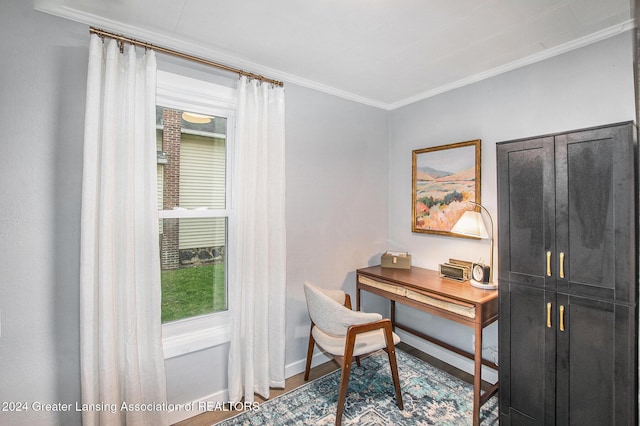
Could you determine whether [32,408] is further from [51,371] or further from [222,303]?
[222,303]

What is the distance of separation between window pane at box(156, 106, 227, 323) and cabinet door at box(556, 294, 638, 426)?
2.24 meters

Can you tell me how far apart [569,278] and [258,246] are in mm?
1921

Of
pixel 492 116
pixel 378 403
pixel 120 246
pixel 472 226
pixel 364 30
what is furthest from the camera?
pixel 492 116

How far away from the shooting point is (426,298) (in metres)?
2.29

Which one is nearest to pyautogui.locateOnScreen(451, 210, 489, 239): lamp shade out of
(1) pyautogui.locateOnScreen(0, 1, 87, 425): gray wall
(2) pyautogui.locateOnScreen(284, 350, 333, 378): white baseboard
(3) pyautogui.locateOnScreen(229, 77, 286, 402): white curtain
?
(3) pyautogui.locateOnScreen(229, 77, 286, 402): white curtain

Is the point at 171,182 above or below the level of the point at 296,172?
below

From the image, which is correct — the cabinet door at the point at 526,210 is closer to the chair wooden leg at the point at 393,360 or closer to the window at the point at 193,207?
the chair wooden leg at the point at 393,360

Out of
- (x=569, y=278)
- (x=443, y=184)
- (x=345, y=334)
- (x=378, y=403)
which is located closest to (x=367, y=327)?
(x=345, y=334)

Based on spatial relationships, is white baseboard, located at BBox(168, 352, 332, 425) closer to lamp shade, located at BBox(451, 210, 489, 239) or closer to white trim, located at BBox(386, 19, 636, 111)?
lamp shade, located at BBox(451, 210, 489, 239)

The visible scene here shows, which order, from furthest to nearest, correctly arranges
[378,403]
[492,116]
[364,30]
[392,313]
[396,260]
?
[392,313] < [396,260] < [492,116] < [378,403] < [364,30]

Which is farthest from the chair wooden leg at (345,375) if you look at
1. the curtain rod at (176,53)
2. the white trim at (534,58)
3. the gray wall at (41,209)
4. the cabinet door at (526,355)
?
the white trim at (534,58)

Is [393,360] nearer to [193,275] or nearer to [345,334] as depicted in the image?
[345,334]

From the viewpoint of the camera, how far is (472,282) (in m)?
2.34

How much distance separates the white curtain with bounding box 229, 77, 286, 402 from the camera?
218 cm
